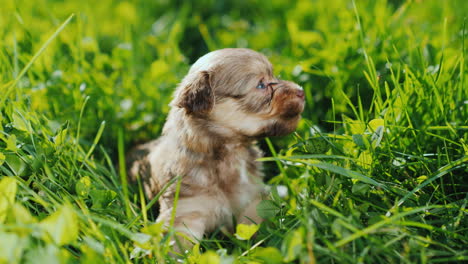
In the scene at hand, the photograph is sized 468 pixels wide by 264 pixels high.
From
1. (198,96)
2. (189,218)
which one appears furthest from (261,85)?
(189,218)

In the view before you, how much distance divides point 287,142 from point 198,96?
1.22 m

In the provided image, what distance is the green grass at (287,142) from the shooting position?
1.94m

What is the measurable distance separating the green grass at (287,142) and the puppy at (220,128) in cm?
18

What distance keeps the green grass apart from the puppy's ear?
506 mm

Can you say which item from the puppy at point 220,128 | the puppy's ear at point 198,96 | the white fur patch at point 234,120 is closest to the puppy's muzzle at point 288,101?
the puppy at point 220,128

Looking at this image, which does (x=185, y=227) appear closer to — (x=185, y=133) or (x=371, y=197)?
(x=185, y=133)

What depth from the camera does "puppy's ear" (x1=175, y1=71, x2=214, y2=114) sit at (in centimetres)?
255

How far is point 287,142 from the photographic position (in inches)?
140

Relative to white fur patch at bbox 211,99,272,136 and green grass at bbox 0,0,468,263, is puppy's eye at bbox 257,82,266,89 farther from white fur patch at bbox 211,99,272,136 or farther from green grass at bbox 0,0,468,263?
green grass at bbox 0,0,468,263

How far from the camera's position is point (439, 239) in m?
2.15

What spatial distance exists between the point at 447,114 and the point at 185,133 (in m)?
1.70

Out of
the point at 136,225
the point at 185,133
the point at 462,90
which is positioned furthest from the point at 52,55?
the point at 462,90

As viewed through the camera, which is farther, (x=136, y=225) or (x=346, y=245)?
(x=136, y=225)

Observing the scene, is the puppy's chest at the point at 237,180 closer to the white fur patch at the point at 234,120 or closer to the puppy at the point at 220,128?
the puppy at the point at 220,128
